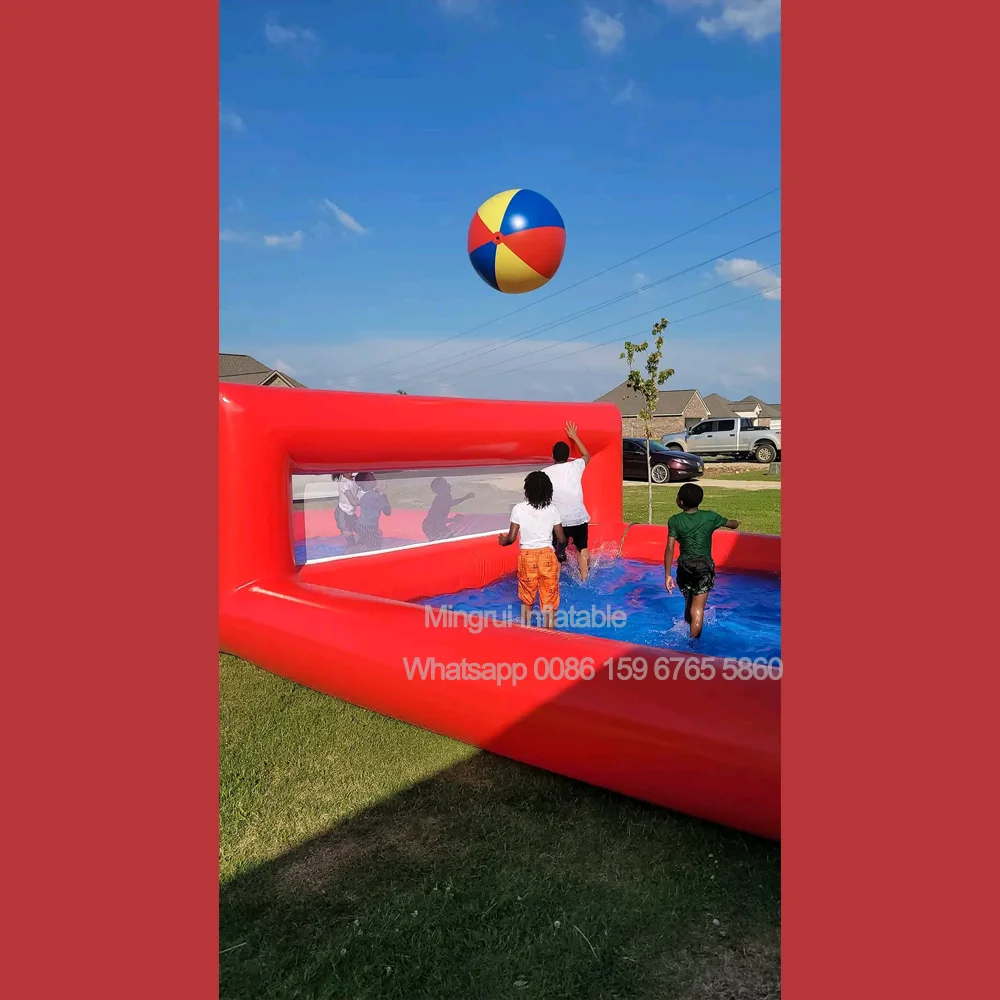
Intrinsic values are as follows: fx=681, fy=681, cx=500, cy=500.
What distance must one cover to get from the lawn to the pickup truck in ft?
70.0

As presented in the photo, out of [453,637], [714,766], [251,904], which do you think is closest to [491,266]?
[453,637]

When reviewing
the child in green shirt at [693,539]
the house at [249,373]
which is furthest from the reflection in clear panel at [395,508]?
the house at [249,373]

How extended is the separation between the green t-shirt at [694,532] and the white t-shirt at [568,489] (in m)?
1.49

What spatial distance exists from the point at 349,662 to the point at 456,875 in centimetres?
135

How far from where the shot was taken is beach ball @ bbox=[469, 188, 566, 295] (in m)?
5.05

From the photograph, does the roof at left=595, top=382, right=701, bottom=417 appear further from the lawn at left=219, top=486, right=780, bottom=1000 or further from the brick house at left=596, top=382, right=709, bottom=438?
the lawn at left=219, top=486, right=780, bottom=1000

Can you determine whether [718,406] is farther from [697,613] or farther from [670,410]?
[697,613]

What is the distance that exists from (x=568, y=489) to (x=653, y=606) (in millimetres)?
1443

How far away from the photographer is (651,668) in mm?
2777

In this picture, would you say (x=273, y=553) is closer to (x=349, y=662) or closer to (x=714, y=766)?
(x=349, y=662)

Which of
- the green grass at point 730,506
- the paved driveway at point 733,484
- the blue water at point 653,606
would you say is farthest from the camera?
the paved driveway at point 733,484

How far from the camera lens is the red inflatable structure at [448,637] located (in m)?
2.51

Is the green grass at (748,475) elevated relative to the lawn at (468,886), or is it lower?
elevated

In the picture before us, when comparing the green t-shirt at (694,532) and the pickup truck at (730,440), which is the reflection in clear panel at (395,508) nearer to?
the green t-shirt at (694,532)
